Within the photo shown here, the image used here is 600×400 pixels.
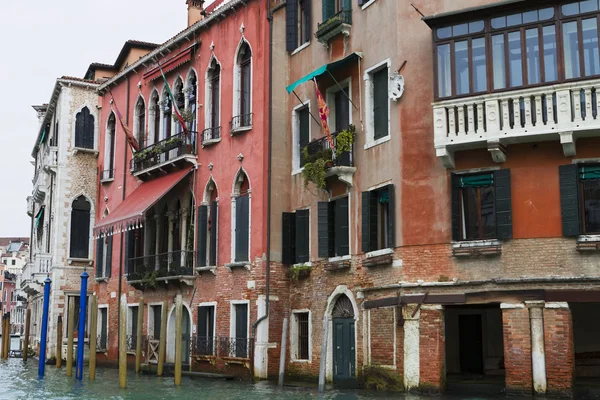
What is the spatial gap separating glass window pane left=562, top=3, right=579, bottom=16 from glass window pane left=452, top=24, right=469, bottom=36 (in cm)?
185

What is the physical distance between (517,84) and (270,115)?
7959 millimetres

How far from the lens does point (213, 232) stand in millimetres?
24641

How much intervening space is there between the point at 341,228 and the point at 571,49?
6.84m

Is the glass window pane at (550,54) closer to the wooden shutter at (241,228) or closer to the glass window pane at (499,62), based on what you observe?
the glass window pane at (499,62)

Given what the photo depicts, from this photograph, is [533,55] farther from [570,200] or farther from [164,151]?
[164,151]

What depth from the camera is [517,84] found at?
650 inches

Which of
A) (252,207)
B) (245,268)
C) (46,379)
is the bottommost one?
(46,379)

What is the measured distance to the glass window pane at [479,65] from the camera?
55.4ft

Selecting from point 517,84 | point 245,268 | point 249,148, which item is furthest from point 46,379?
point 517,84

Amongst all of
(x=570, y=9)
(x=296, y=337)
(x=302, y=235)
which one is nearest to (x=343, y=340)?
(x=296, y=337)

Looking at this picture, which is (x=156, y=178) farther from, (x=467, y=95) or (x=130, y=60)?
(x=467, y=95)

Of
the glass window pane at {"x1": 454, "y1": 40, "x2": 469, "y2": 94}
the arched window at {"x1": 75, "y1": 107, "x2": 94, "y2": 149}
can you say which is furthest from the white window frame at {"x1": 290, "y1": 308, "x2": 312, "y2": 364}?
the arched window at {"x1": 75, "y1": 107, "x2": 94, "y2": 149}

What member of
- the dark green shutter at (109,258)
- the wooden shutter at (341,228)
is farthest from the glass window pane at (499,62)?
the dark green shutter at (109,258)

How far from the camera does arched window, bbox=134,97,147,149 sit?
97.7 feet
